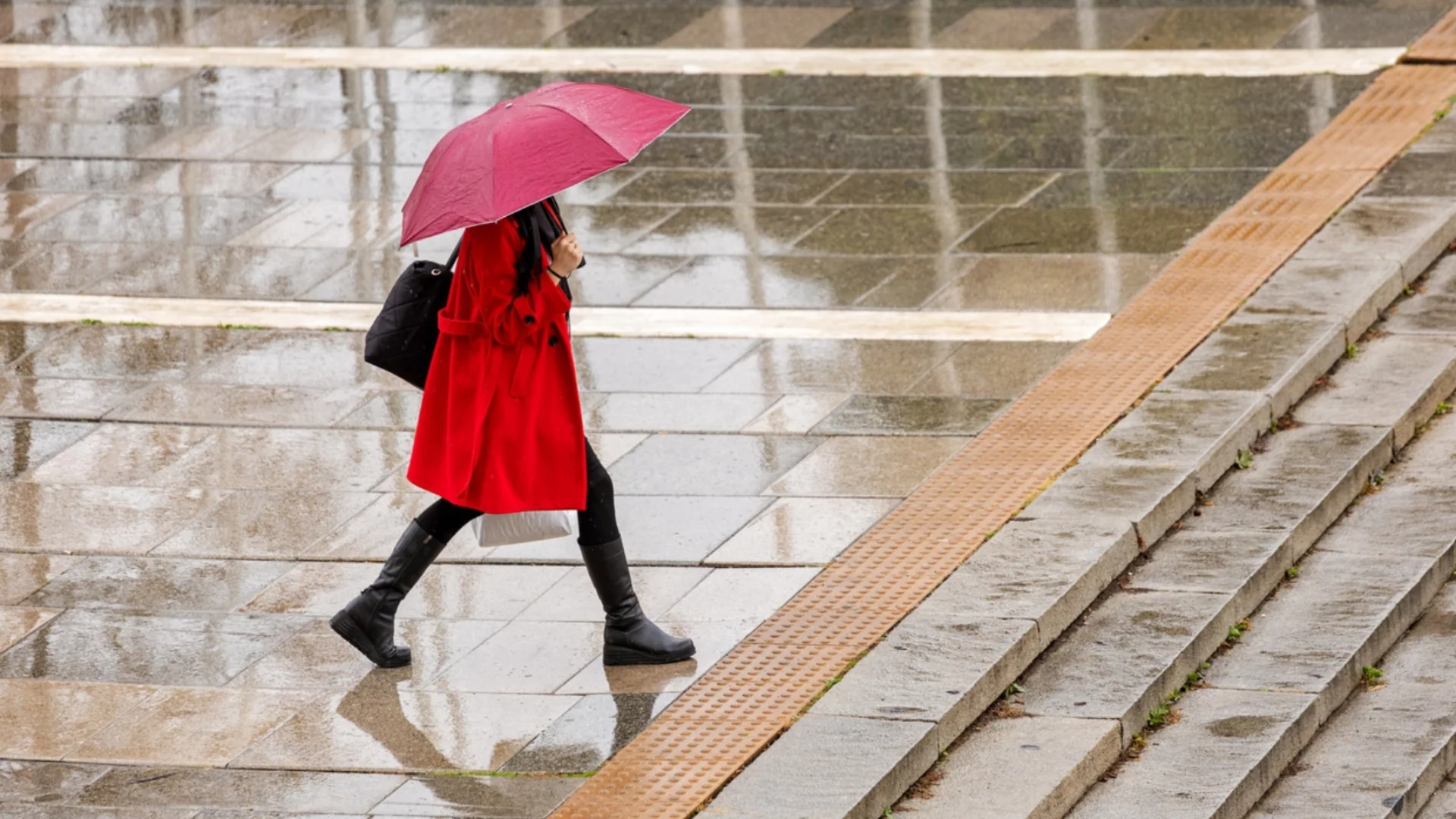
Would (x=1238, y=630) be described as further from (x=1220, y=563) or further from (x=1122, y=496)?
(x=1122, y=496)

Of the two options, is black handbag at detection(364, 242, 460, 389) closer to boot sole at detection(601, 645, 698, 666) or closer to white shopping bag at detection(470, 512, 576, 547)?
white shopping bag at detection(470, 512, 576, 547)

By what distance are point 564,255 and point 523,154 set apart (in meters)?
0.36

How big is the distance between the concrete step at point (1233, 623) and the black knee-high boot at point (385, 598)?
5.63 feet

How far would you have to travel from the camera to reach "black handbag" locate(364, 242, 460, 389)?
6359 millimetres

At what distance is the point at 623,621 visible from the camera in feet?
21.6

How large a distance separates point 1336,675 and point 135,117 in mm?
8610

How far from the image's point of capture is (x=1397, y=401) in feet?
27.1

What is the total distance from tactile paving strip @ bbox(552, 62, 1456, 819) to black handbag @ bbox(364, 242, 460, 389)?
1309 millimetres

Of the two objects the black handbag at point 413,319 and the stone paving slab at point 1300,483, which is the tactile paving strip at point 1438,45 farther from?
the black handbag at point 413,319

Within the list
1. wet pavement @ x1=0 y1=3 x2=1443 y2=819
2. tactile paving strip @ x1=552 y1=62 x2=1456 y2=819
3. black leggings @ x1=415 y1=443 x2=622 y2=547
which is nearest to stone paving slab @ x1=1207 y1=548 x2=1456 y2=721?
tactile paving strip @ x1=552 y1=62 x2=1456 y2=819

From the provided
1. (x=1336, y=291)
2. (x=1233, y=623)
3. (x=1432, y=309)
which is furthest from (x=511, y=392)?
(x=1432, y=309)

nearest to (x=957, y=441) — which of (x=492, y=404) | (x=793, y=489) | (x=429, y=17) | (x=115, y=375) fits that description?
(x=793, y=489)

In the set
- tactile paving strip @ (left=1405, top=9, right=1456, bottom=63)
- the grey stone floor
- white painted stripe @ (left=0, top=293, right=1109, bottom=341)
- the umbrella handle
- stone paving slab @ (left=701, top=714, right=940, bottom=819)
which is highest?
the grey stone floor

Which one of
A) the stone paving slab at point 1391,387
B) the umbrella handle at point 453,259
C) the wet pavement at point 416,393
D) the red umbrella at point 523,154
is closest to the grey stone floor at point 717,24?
the wet pavement at point 416,393
